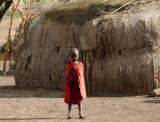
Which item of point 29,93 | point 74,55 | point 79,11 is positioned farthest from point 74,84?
point 79,11

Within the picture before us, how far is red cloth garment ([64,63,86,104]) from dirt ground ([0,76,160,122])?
0.39 meters

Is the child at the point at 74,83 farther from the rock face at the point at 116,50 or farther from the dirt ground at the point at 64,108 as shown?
the rock face at the point at 116,50

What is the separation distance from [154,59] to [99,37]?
1617 mm

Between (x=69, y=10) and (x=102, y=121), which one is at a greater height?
(x=69, y=10)

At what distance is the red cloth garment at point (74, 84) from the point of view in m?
10.1

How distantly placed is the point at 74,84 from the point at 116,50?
169 inches

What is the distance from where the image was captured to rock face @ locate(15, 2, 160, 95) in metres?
13.9

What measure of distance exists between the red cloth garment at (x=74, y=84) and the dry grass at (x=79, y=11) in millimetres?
5093

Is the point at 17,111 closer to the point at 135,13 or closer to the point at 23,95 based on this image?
the point at 23,95

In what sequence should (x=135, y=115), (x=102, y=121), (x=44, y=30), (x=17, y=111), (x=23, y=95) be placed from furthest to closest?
(x=44, y=30) → (x=23, y=95) → (x=17, y=111) → (x=135, y=115) → (x=102, y=121)

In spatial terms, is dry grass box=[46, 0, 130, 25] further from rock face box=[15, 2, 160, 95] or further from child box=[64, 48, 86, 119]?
child box=[64, 48, 86, 119]

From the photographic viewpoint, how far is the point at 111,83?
1420 cm

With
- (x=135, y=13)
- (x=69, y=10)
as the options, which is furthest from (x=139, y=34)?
(x=69, y=10)

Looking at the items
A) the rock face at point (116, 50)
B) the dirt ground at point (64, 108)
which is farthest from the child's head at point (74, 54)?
the rock face at point (116, 50)
